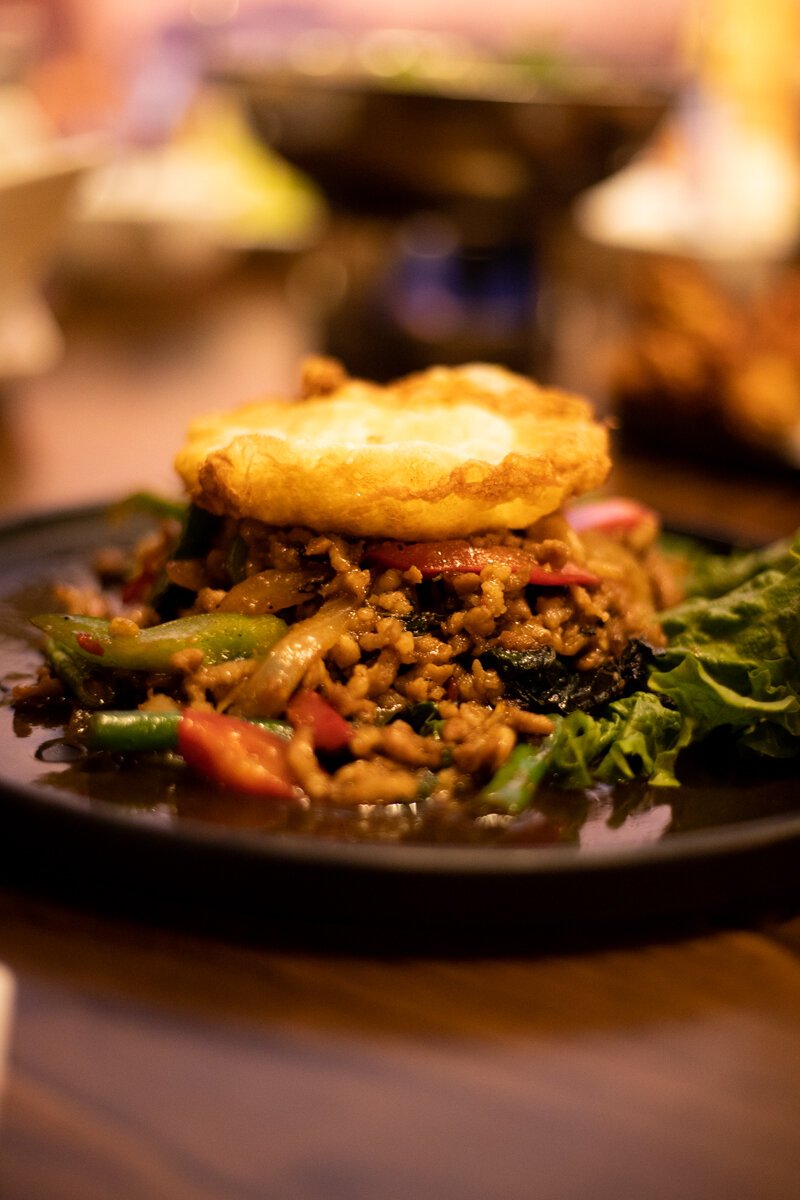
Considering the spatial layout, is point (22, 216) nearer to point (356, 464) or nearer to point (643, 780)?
point (356, 464)

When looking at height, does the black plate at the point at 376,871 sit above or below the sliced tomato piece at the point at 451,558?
below

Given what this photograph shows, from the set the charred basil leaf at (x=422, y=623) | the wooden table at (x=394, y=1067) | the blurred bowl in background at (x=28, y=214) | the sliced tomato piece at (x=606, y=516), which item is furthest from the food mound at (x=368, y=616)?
the blurred bowl in background at (x=28, y=214)

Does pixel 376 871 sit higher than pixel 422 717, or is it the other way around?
pixel 376 871

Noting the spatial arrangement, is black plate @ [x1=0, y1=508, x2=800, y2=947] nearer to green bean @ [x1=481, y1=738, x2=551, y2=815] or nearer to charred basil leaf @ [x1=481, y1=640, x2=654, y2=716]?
green bean @ [x1=481, y1=738, x2=551, y2=815]

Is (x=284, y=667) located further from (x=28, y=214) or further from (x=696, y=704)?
(x=28, y=214)

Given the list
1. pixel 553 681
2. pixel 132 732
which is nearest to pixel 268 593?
pixel 132 732

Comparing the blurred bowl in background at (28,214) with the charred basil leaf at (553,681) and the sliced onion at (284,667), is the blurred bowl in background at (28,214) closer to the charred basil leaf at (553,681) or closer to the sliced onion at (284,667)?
the sliced onion at (284,667)
